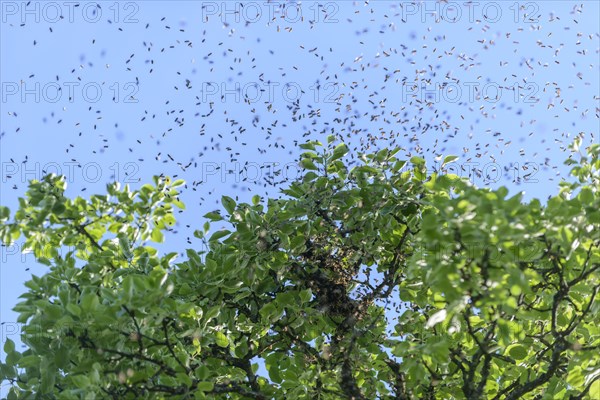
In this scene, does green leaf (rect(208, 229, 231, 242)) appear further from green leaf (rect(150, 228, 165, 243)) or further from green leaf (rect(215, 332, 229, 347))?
green leaf (rect(215, 332, 229, 347))

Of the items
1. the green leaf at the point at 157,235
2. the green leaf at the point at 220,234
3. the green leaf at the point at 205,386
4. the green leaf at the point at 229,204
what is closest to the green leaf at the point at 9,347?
the green leaf at the point at 157,235

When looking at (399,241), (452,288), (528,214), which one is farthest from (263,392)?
(528,214)

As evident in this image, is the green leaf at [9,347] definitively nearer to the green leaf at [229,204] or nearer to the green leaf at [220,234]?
the green leaf at [220,234]

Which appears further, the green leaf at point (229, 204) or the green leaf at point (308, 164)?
the green leaf at point (308, 164)

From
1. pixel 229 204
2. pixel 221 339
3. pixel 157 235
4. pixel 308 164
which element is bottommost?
pixel 221 339

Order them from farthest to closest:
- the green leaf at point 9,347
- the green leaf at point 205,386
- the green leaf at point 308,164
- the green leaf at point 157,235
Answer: the green leaf at point 308,164
the green leaf at point 157,235
the green leaf at point 9,347
the green leaf at point 205,386

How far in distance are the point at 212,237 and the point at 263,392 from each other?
1.90m

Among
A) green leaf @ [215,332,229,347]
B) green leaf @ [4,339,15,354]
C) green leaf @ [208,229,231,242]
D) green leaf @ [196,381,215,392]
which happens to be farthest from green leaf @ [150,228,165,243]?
green leaf @ [196,381,215,392]

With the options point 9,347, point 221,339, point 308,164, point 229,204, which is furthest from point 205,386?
point 308,164

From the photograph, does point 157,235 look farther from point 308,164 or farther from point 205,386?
point 205,386

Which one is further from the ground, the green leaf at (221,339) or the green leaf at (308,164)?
the green leaf at (308,164)

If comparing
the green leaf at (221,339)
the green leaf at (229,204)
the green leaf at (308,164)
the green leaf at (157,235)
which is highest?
the green leaf at (308,164)

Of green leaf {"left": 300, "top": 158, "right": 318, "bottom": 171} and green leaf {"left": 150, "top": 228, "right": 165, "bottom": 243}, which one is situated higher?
green leaf {"left": 300, "top": 158, "right": 318, "bottom": 171}

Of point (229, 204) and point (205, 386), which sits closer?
point (205, 386)
